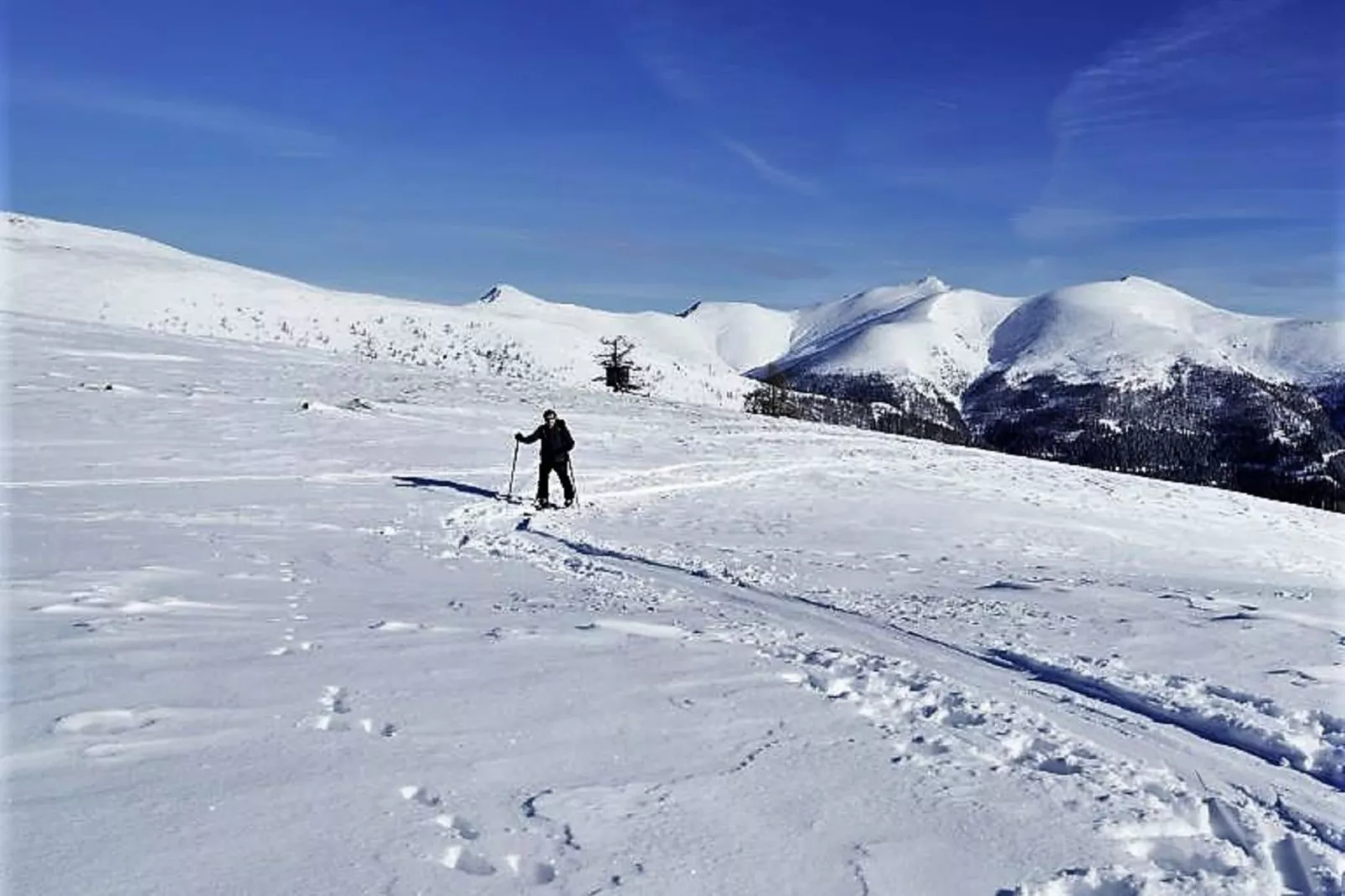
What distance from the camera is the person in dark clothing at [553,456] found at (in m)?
20.9

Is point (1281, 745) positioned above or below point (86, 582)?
above

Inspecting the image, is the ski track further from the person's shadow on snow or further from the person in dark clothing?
the person's shadow on snow

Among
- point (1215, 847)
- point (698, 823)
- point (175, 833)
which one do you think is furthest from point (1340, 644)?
point (175, 833)

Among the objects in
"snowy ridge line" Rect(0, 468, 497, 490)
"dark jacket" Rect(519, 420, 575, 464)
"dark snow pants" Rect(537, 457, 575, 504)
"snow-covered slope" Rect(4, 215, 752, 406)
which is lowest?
"snowy ridge line" Rect(0, 468, 497, 490)

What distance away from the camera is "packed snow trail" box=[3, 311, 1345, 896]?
16.2 ft

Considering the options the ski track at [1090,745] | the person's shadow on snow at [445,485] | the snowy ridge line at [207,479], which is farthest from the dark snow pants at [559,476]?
the ski track at [1090,745]

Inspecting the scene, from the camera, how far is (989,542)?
61.6ft

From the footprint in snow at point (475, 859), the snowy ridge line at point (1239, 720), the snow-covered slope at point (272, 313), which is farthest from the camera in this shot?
the snow-covered slope at point (272, 313)

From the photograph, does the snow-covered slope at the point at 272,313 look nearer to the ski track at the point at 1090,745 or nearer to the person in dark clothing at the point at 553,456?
the person in dark clothing at the point at 553,456

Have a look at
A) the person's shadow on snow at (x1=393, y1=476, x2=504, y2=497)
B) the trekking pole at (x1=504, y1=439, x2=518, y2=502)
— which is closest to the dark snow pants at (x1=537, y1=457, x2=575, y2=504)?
the trekking pole at (x1=504, y1=439, x2=518, y2=502)

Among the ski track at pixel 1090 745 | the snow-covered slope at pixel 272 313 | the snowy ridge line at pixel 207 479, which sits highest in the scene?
the snow-covered slope at pixel 272 313

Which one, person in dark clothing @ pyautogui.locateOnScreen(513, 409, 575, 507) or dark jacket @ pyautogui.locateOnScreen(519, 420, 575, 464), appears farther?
dark jacket @ pyautogui.locateOnScreen(519, 420, 575, 464)

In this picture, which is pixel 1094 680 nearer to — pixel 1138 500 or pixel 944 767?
pixel 944 767

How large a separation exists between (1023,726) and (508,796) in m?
3.75
